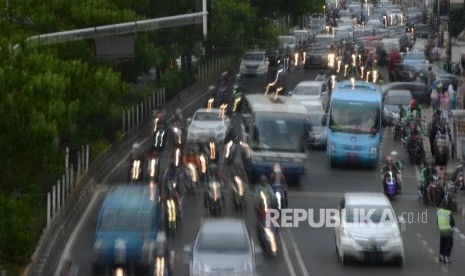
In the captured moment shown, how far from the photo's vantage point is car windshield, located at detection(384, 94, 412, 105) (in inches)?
2606

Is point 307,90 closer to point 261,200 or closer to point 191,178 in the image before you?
point 191,178

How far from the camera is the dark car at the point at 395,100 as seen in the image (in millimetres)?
64669

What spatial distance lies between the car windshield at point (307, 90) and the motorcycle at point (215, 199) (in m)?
24.3

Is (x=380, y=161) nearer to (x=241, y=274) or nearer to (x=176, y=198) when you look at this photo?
(x=176, y=198)

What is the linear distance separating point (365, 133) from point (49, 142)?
21.1 metres

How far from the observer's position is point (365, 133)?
2089 inches

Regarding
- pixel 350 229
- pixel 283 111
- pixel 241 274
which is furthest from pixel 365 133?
pixel 241 274

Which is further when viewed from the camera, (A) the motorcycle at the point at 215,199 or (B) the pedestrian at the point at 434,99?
(B) the pedestrian at the point at 434,99

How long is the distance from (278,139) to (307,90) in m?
18.1

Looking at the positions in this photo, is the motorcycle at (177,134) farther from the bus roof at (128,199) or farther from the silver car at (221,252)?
the silver car at (221,252)

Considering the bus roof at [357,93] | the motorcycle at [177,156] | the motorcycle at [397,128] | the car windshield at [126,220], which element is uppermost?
the bus roof at [357,93]

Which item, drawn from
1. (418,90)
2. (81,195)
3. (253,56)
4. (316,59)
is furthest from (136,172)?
(316,59)

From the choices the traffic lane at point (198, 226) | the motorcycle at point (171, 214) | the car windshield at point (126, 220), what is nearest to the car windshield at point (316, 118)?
the traffic lane at point (198, 226)

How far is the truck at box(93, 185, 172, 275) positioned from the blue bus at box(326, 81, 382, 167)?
18.4 metres
